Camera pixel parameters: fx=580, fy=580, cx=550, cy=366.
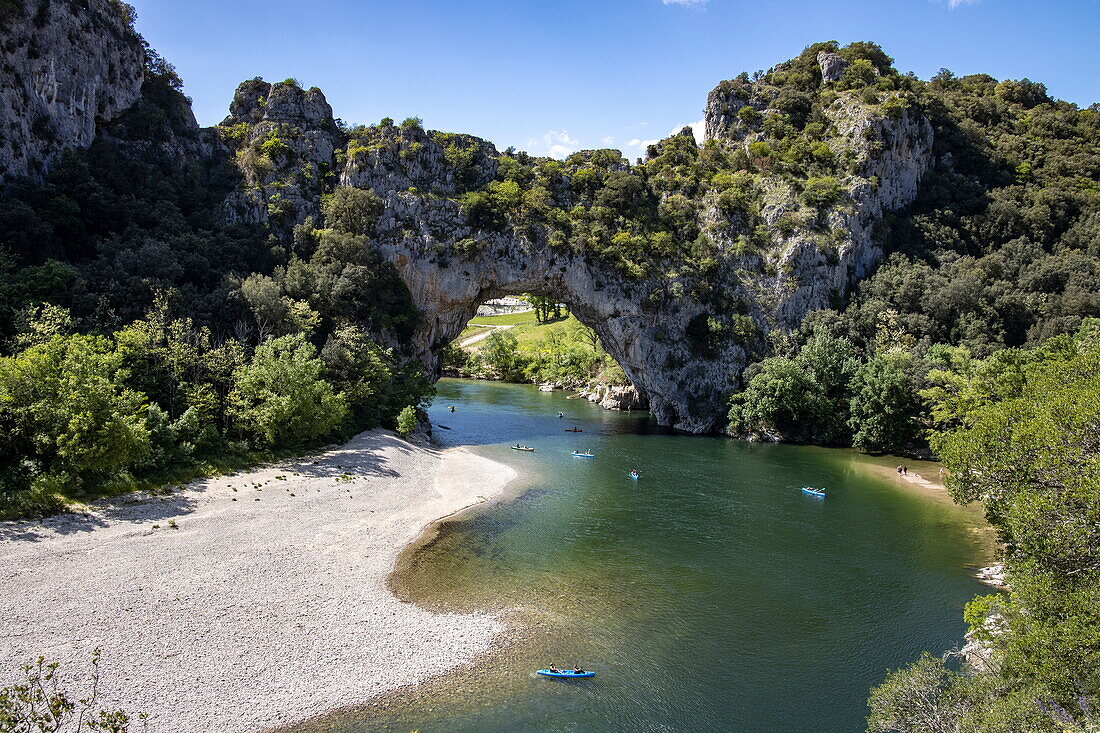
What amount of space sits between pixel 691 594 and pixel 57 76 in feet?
224

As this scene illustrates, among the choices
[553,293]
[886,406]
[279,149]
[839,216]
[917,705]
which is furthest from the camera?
[553,293]

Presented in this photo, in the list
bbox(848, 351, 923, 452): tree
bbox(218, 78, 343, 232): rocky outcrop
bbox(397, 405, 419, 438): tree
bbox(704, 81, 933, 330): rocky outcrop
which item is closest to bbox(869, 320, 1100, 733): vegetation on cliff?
bbox(848, 351, 923, 452): tree

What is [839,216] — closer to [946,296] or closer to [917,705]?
[946,296]

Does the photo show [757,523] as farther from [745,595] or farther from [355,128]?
[355,128]

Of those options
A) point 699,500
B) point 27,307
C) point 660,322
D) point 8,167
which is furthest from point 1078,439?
point 8,167

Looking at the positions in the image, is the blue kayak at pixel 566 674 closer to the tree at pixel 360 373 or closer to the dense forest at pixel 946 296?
the tree at pixel 360 373

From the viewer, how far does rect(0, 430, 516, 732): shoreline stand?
17359 mm

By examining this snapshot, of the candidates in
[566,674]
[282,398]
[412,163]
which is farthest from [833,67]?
[566,674]

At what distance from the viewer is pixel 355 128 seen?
7031 cm

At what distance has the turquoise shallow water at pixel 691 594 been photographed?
18.1 meters

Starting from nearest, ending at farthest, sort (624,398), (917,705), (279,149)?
1. (917,705)
2. (279,149)
3. (624,398)

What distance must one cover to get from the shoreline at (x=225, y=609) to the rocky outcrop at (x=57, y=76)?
39.9 m

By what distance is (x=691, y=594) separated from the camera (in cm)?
2544

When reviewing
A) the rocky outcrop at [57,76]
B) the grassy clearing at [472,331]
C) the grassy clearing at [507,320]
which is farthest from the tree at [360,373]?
the grassy clearing at [507,320]
